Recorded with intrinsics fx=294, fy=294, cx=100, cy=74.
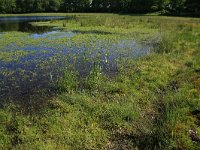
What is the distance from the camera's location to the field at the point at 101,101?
10.2m

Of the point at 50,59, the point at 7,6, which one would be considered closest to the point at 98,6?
the point at 7,6

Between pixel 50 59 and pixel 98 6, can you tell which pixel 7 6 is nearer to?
pixel 98 6

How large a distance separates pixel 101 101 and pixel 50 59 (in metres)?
10.00

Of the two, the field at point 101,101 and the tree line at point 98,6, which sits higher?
the tree line at point 98,6

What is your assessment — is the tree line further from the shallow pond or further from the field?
the field

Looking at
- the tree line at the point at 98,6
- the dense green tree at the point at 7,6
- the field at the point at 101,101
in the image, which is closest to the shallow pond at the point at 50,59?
the field at the point at 101,101

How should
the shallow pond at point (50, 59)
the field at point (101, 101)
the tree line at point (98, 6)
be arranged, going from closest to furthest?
the field at point (101, 101), the shallow pond at point (50, 59), the tree line at point (98, 6)

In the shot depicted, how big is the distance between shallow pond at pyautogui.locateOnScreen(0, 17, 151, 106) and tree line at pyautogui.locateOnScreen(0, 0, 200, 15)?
72154mm

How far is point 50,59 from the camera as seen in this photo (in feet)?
Answer: 74.1

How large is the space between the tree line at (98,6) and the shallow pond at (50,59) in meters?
72.2

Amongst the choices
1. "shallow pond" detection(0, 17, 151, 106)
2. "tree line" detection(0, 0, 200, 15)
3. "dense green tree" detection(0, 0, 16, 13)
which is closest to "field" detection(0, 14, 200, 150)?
"shallow pond" detection(0, 17, 151, 106)

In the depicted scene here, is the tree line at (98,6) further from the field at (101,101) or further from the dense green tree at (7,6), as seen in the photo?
the field at (101,101)

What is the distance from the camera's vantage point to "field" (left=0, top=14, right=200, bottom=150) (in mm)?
10172

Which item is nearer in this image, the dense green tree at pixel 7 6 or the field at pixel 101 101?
the field at pixel 101 101
